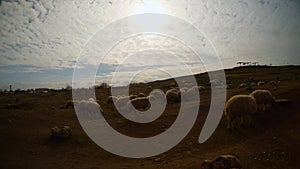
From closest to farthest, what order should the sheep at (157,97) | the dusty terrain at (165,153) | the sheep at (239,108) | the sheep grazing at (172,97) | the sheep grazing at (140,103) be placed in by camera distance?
the dusty terrain at (165,153), the sheep at (239,108), the sheep grazing at (140,103), the sheep at (157,97), the sheep grazing at (172,97)

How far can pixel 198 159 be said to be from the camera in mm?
5457

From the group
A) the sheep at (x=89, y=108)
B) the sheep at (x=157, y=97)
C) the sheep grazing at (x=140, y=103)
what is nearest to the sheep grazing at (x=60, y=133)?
the sheep at (x=89, y=108)

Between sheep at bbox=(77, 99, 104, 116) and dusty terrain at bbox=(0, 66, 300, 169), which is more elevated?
sheep at bbox=(77, 99, 104, 116)

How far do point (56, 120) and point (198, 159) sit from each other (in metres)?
4.96

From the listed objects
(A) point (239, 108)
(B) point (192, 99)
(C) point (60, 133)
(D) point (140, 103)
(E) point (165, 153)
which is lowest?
(E) point (165, 153)

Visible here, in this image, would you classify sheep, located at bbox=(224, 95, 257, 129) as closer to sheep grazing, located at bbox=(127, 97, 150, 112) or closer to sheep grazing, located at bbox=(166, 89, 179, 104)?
sheep grazing, located at bbox=(127, 97, 150, 112)

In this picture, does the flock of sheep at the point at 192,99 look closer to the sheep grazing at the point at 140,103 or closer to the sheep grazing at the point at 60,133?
the sheep grazing at the point at 140,103

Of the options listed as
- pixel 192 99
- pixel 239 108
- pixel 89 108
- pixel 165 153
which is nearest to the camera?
pixel 165 153

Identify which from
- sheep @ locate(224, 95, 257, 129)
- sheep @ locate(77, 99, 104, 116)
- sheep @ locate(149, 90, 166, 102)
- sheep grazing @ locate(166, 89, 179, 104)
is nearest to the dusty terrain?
sheep @ locate(224, 95, 257, 129)

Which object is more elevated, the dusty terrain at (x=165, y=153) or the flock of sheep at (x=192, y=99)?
the flock of sheep at (x=192, y=99)

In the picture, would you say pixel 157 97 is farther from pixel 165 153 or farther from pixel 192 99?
pixel 165 153

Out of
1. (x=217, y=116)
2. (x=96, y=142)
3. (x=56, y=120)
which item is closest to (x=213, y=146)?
(x=217, y=116)

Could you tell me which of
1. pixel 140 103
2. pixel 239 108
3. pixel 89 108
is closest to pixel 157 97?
pixel 140 103

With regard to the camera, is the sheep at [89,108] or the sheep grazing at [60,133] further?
the sheep at [89,108]
